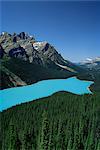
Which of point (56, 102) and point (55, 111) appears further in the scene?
point (56, 102)

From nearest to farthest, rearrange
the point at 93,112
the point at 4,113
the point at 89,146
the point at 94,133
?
the point at 89,146
the point at 94,133
the point at 4,113
the point at 93,112

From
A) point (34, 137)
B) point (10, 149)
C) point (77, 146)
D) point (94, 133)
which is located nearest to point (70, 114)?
point (94, 133)

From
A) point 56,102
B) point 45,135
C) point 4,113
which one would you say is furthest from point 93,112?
point 45,135

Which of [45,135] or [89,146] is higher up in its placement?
[45,135]

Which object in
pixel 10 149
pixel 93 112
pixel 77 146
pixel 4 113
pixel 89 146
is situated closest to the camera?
pixel 10 149

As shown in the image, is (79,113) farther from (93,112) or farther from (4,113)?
(4,113)

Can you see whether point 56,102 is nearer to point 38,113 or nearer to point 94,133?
point 38,113
